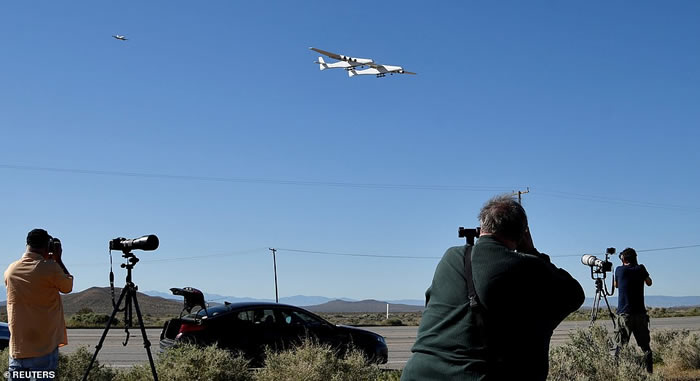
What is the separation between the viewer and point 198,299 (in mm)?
9867

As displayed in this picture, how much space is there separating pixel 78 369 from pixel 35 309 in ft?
10.9

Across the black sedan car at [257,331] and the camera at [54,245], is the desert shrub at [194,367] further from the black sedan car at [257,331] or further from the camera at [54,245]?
the camera at [54,245]

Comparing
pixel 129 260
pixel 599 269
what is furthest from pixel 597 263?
pixel 129 260

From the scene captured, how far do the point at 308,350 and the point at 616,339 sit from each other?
4.32m

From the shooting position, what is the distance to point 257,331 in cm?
1349

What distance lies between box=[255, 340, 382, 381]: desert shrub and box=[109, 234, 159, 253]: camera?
2574 mm

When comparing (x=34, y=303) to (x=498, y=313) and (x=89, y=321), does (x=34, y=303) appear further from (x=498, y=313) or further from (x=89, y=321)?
(x=89, y=321)

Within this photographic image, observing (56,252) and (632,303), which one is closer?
(56,252)

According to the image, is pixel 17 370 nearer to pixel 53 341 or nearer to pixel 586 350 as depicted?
pixel 53 341

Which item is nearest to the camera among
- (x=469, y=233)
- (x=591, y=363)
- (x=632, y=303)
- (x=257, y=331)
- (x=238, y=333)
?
(x=469, y=233)

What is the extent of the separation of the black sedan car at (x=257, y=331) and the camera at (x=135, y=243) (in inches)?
182

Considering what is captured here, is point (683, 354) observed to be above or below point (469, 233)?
below

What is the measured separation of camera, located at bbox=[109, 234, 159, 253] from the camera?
7.65 metres

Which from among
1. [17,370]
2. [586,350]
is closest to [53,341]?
[17,370]
